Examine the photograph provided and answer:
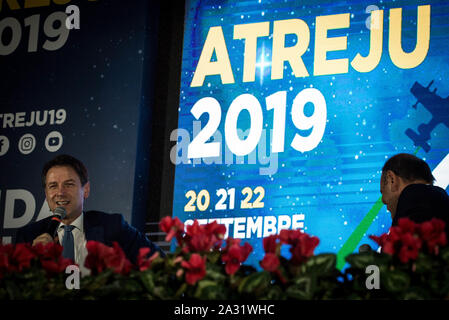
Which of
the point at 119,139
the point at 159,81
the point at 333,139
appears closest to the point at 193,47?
the point at 159,81

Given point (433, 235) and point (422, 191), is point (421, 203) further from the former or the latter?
point (433, 235)

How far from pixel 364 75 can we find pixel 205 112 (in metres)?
1.05

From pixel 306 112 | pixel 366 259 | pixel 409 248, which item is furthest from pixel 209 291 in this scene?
pixel 306 112

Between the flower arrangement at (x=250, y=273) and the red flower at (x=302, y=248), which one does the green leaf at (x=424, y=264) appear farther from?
the red flower at (x=302, y=248)

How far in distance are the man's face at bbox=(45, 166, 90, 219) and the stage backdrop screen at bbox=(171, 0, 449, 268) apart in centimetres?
119

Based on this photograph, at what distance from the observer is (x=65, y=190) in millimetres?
3943

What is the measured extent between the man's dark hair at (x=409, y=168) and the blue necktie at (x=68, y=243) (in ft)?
4.95

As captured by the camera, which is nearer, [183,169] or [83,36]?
[183,169]

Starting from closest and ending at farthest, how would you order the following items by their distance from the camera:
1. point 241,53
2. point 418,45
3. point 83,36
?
point 418,45
point 241,53
point 83,36

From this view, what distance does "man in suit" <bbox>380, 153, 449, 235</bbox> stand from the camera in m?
3.04

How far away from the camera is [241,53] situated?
5.11 metres

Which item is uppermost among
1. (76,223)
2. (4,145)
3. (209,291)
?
(4,145)

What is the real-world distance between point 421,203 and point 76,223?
1.68 meters

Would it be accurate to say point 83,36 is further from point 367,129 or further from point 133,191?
point 367,129
